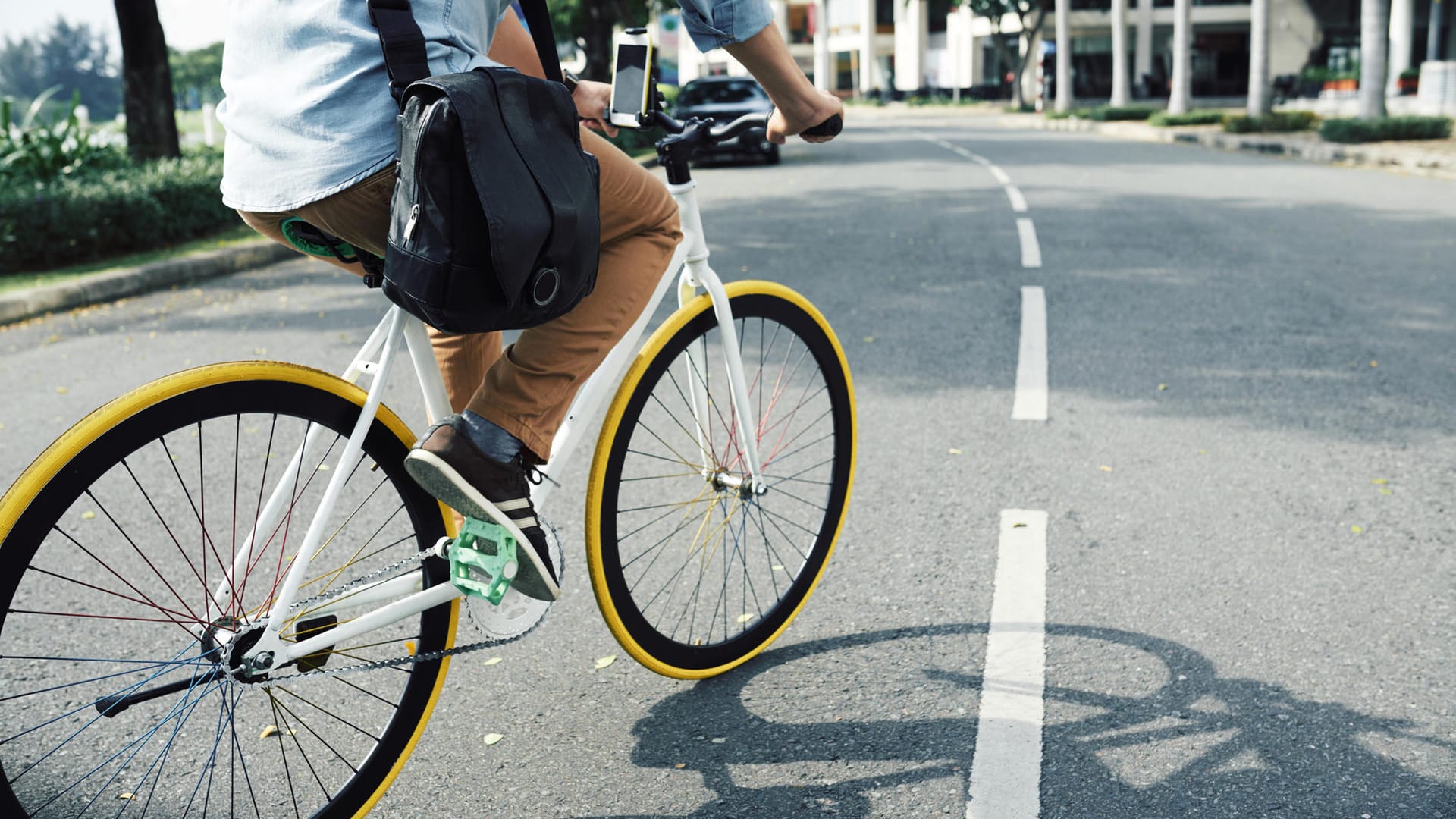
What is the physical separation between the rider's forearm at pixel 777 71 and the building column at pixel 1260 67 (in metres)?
26.6

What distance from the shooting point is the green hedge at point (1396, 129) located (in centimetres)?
2050

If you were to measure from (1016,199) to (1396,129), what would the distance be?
11.0 meters

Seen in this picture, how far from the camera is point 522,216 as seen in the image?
188 cm

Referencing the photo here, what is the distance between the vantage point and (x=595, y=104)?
9.22ft

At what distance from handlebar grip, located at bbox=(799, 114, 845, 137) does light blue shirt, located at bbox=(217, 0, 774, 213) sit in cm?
80

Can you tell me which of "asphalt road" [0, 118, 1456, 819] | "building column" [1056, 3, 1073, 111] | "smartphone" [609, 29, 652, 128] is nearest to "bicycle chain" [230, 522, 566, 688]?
"asphalt road" [0, 118, 1456, 819]

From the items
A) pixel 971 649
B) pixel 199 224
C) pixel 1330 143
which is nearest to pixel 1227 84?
pixel 1330 143

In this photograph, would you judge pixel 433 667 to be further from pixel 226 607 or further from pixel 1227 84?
pixel 1227 84

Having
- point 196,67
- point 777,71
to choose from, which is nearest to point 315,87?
point 777,71

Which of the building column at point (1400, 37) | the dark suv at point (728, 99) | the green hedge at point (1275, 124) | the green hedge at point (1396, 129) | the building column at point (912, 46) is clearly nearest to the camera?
the dark suv at point (728, 99)

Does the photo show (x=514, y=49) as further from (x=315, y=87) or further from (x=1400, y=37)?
(x=1400, y=37)

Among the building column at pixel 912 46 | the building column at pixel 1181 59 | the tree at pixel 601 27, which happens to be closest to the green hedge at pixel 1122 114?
the building column at pixel 1181 59

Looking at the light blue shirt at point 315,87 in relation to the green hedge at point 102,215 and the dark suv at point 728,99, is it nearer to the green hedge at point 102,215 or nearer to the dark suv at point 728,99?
the green hedge at point 102,215

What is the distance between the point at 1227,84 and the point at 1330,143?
169 feet
